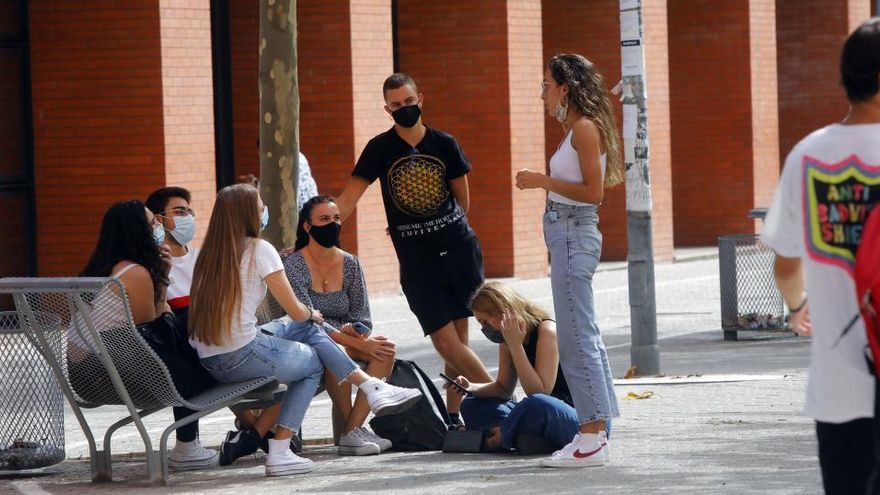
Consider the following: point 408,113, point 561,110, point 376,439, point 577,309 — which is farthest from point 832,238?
point 408,113

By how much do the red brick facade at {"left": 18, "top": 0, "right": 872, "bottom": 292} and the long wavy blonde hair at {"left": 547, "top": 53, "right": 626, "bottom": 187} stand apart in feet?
28.7

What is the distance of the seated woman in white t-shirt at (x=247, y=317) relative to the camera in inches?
307

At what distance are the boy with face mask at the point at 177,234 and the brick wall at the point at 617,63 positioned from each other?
15.1 metres

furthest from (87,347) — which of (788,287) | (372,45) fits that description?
(372,45)

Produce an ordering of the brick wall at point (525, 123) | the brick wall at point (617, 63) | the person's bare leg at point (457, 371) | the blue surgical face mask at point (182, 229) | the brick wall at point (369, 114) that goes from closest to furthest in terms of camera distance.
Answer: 1. the blue surgical face mask at point (182, 229)
2. the person's bare leg at point (457, 371)
3. the brick wall at point (369, 114)
4. the brick wall at point (525, 123)
5. the brick wall at point (617, 63)

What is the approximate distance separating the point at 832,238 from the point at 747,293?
9980mm

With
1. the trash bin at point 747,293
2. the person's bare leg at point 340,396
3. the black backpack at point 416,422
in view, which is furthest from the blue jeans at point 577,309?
the trash bin at point 747,293

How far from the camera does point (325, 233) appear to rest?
→ 340 inches

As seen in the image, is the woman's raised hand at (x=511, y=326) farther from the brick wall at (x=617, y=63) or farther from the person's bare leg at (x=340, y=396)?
the brick wall at (x=617, y=63)

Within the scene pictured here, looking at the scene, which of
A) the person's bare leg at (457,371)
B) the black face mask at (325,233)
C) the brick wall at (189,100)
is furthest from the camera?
the brick wall at (189,100)

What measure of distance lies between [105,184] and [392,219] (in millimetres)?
7962

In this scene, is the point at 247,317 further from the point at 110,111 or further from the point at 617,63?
the point at 617,63

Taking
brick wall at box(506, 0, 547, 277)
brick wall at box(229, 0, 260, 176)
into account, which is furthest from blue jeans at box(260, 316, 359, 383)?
brick wall at box(506, 0, 547, 277)

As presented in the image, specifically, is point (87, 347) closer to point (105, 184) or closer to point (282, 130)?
point (282, 130)
